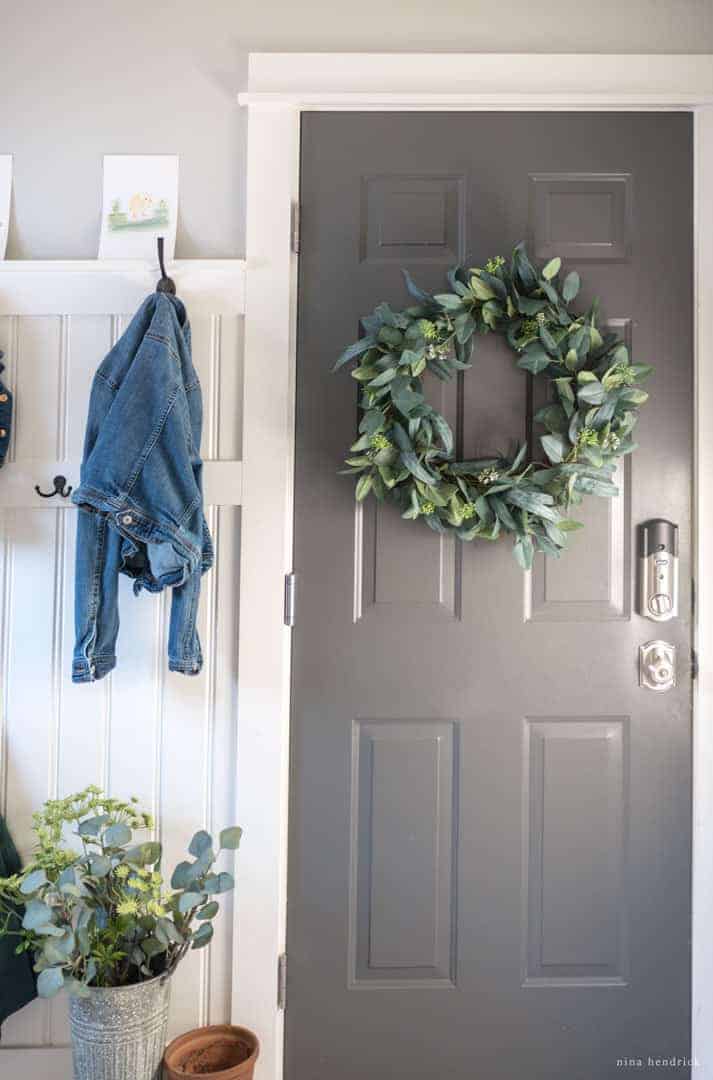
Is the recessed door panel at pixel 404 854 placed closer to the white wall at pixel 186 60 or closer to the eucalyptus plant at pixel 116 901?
the eucalyptus plant at pixel 116 901

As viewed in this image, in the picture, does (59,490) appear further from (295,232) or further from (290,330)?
(295,232)

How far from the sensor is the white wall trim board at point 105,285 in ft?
5.60

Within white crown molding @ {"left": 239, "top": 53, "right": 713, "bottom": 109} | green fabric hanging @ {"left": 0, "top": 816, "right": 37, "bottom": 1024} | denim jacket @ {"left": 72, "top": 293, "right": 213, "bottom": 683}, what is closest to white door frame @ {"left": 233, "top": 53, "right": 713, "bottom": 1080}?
white crown molding @ {"left": 239, "top": 53, "right": 713, "bottom": 109}

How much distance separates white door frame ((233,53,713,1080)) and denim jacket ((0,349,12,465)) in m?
0.49

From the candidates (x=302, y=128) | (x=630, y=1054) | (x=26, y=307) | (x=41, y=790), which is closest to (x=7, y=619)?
(x=41, y=790)

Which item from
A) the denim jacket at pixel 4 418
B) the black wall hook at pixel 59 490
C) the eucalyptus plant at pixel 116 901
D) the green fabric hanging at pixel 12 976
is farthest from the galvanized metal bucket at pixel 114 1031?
the denim jacket at pixel 4 418

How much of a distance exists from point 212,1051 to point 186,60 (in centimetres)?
205

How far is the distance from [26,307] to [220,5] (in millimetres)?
780

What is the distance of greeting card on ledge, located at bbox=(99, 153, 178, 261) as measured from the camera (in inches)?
67.9

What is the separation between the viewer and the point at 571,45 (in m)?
1.74

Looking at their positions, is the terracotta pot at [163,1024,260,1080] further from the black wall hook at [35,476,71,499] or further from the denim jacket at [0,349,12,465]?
the denim jacket at [0,349,12,465]

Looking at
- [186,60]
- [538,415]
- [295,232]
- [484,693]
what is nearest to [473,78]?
[295,232]

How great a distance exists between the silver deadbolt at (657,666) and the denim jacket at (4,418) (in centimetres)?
139

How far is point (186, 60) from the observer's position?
175 centimetres
